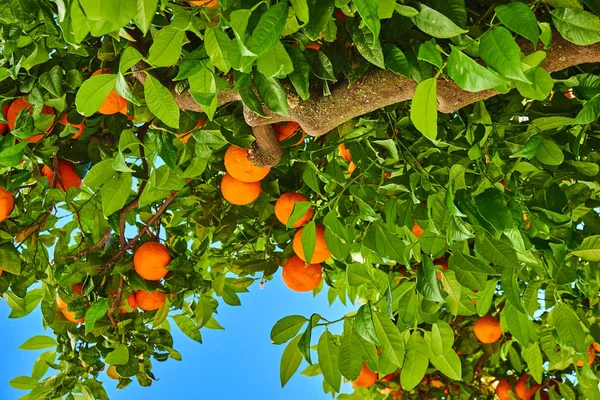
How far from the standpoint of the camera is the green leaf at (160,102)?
65cm

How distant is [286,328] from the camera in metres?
0.95

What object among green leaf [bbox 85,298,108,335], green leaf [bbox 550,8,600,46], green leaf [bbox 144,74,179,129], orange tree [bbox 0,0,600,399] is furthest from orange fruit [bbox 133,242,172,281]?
green leaf [bbox 550,8,600,46]

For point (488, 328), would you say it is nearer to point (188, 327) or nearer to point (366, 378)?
point (366, 378)

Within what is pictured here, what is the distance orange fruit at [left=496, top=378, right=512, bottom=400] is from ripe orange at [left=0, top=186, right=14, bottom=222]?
1.17 metres

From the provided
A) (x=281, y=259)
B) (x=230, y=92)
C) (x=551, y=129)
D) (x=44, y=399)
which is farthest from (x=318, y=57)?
(x=44, y=399)

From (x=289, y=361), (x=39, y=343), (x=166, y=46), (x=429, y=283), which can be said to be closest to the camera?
(x=166, y=46)

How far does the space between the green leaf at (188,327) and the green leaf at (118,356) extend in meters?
0.20

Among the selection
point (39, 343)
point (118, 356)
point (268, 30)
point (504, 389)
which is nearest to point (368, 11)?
point (268, 30)

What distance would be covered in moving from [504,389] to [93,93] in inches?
52.5

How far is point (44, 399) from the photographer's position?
1235 millimetres

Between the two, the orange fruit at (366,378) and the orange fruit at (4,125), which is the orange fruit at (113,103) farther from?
the orange fruit at (366,378)

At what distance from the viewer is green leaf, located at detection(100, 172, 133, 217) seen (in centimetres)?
85

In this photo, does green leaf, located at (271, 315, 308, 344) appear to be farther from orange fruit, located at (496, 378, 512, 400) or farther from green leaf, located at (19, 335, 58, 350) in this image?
orange fruit, located at (496, 378, 512, 400)

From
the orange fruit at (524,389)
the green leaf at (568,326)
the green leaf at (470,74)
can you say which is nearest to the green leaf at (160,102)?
the green leaf at (470,74)
